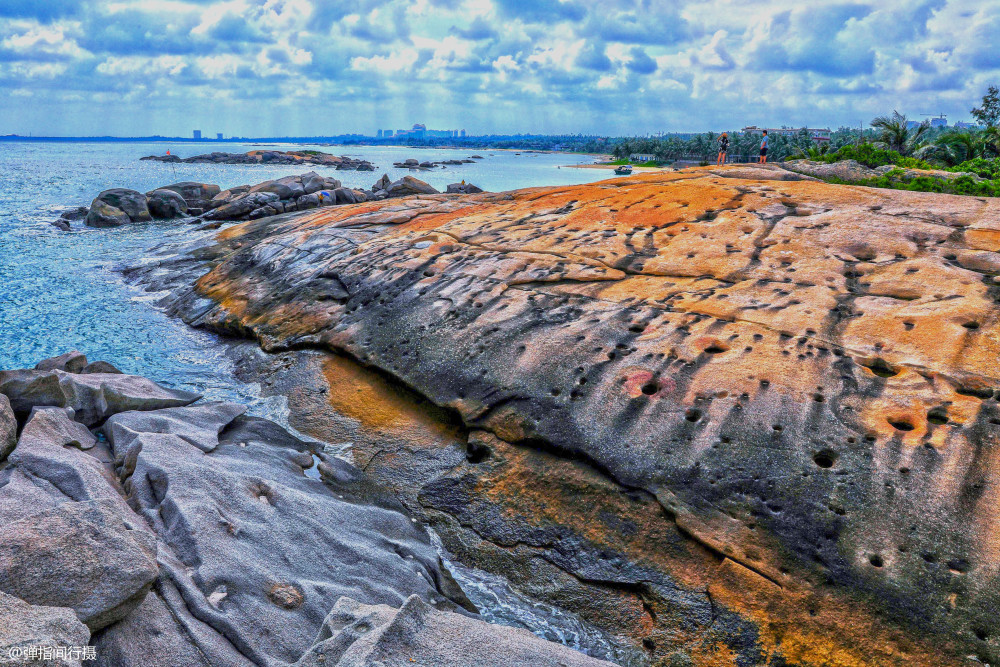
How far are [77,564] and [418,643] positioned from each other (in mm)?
2446

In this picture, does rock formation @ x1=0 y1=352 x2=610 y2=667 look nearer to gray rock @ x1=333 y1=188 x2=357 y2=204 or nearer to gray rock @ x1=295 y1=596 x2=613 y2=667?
gray rock @ x1=295 y1=596 x2=613 y2=667

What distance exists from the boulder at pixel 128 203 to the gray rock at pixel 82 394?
31.2 meters

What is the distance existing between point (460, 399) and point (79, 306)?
48.9ft

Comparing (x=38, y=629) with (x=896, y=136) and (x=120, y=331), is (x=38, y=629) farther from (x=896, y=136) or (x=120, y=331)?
(x=896, y=136)

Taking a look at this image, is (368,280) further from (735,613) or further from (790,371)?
(735,613)

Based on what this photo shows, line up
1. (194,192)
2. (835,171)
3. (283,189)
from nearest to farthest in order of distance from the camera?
1. (835,171)
2. (283,189)
3. (194,192)

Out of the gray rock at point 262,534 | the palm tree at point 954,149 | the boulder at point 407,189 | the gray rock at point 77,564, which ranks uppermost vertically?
the palm tree at point 954,149

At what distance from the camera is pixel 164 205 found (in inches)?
1494

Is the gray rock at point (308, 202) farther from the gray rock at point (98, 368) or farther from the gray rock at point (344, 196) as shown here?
the gray rock at point (98, 368)

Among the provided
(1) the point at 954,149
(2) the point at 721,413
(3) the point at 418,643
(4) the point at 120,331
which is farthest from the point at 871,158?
(3) the point at 418,643

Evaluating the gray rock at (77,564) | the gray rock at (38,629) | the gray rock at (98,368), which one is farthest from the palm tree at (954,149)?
the gray rock at (38,629)

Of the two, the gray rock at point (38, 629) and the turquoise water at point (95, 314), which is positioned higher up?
the gray rock at point (38, 629)

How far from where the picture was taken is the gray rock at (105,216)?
35000 millimetres

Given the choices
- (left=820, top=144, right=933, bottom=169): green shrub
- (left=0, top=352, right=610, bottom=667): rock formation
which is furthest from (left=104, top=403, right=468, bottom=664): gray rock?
(left=820, top=144, right=933, bottom=169): green shrub
